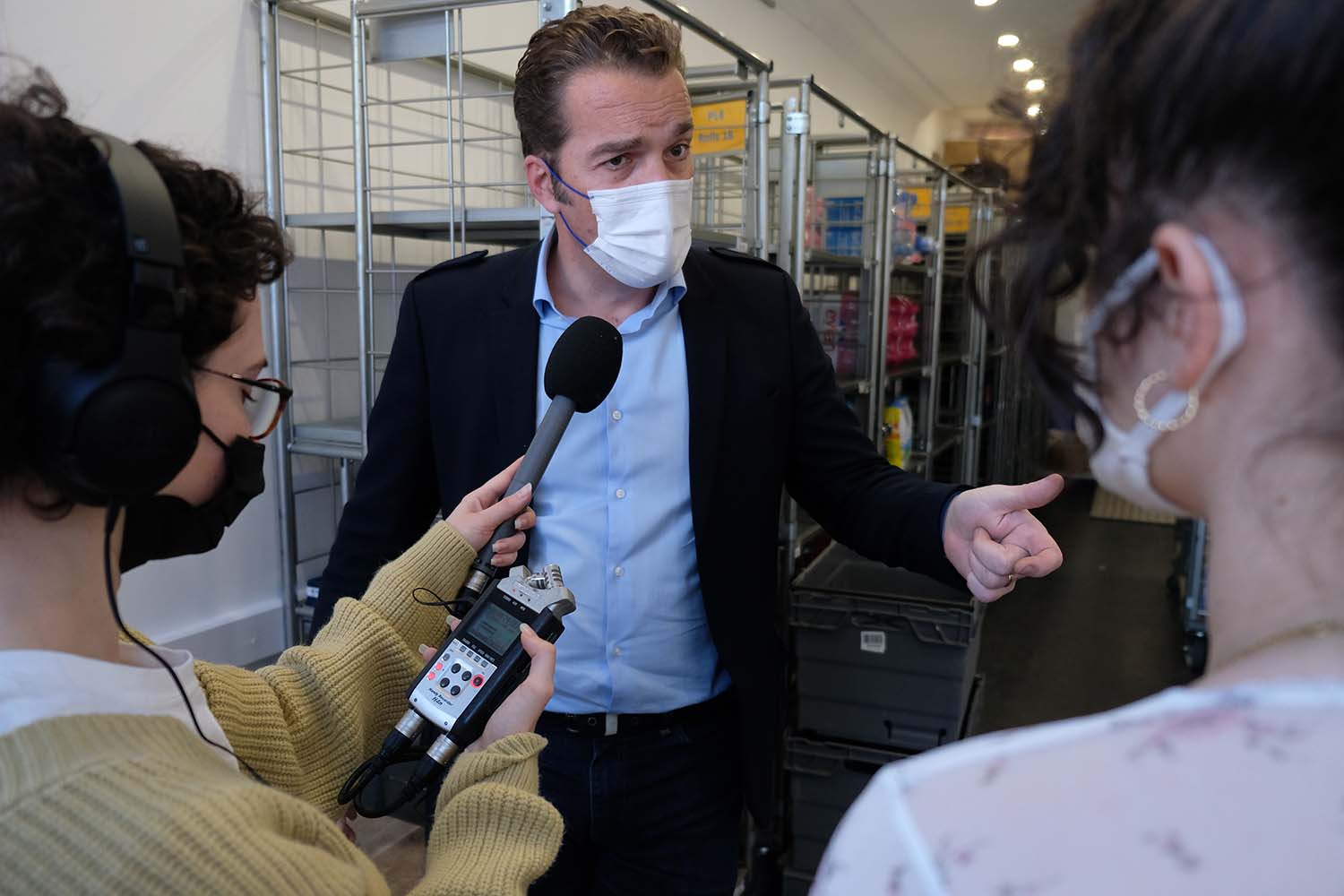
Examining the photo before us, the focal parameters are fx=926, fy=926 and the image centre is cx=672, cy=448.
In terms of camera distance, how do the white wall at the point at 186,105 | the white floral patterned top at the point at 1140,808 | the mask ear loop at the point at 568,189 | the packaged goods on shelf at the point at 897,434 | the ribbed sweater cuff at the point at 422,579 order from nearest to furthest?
the white floral patterned top at the point at 1140,808
the ribbed sweater cuff at the point at 422,579
the mask ear loop at the point at 568,189
the white wall at the point at 186,105
the packaged goods on shelf at the point at 897,434

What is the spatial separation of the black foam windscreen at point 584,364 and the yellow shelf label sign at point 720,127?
1.08 m

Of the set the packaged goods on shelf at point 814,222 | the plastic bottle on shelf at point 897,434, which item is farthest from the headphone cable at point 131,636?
the plastic bottle on shelf at point 897,434

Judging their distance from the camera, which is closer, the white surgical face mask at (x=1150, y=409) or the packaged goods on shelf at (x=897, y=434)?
the white surgical face mask at (x=1150, y=409)

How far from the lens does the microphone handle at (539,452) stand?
1018mm

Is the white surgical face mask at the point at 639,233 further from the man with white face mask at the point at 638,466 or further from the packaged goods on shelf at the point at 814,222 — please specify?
the packaged goods on shelf at the point at 814,222

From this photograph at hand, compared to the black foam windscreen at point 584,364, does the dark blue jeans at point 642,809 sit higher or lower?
lower

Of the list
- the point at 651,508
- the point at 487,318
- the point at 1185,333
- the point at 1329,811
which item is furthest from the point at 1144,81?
the point at 487,318

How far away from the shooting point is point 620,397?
133 cm

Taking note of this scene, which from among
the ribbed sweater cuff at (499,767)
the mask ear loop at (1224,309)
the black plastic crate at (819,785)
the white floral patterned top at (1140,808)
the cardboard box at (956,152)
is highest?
the cardboard box at (956,152)

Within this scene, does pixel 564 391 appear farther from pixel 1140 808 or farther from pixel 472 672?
pixel 1140 808

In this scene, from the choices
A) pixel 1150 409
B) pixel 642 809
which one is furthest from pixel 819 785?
pixel 1150 409

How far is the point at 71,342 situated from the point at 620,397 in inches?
32.6

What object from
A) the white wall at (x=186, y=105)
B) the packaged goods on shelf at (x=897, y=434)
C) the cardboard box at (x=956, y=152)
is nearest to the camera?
the white wall at (x=186, y=105)

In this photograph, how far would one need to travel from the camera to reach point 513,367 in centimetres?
135
